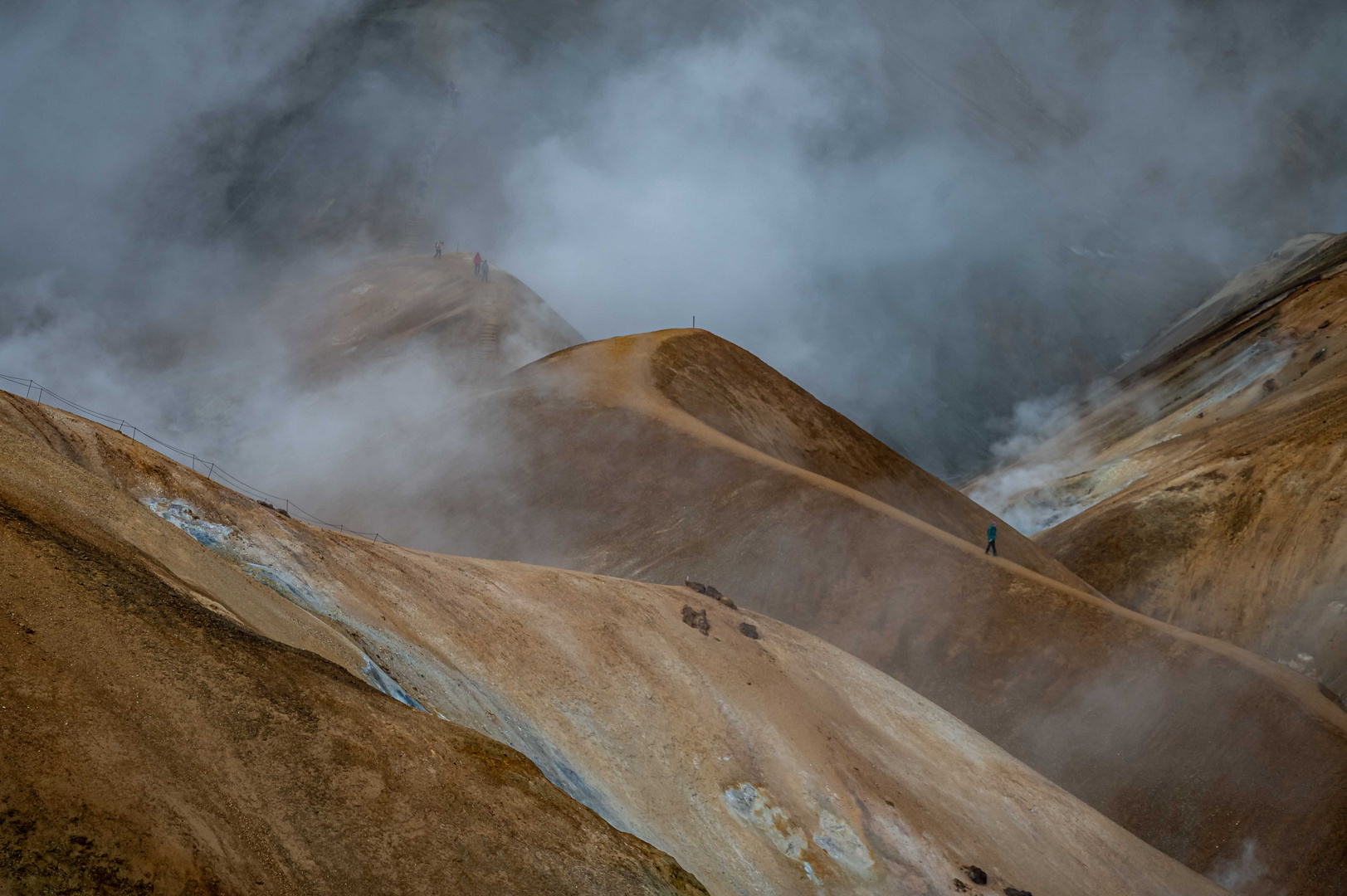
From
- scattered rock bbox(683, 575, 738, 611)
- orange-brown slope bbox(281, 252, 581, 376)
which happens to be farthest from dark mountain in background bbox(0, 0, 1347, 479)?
scattered rock bbox(683, 575, 738, 611)

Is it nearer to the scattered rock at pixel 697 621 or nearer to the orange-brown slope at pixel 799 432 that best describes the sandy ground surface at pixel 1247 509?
the orange-brown slope at pixel 799 432

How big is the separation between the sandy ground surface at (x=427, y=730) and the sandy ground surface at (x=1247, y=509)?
24.0m

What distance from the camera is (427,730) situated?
36.8 ft

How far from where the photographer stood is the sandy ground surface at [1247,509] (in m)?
45.3

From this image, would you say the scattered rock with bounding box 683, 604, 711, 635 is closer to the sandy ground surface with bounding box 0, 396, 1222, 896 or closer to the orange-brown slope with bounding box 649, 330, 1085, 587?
the sandy ground surface with bounding box 0, 396, 1222, 896

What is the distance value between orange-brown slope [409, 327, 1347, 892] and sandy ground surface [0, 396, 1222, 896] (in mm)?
5240

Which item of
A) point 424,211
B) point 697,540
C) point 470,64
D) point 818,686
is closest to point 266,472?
point 697,540

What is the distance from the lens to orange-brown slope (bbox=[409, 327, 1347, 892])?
30297mm

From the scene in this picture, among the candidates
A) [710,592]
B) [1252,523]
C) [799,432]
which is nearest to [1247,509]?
[1252,523]

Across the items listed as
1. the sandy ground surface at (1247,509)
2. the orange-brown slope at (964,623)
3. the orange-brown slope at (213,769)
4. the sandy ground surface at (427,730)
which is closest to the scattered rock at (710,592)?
the sandy ground surface at (427,730)

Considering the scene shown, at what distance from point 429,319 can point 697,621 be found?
3916 centimetres

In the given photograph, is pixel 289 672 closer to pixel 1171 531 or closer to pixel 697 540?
pixel 697 540

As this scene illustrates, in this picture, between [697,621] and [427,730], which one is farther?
[697,621]

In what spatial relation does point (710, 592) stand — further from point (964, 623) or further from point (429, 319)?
point (429, 319)
